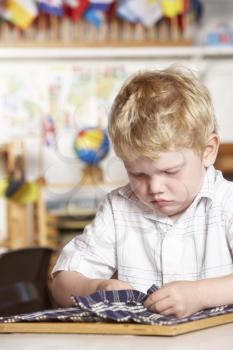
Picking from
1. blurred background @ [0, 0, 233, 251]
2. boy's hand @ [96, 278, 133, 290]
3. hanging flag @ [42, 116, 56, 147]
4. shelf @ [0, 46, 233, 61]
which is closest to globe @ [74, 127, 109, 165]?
blurred background @ [0, 0, 233, 251]

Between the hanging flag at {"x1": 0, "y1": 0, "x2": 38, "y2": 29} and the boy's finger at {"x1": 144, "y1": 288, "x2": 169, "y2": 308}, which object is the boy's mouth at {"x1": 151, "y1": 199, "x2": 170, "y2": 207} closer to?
the boy's finger at {"x1": 144, "y1": 288, "x2": 169, "y2": 308}

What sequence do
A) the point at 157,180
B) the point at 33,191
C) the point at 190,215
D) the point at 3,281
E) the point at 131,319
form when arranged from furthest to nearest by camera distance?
1. the point at 33,191
2. the point at 3,281
3. the point at 190,215
4. the point at 157,180
5. the point at 131,319

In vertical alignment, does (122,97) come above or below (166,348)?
above

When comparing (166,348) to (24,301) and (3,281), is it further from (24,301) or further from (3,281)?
(3,281)

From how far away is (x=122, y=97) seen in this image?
1.25 m

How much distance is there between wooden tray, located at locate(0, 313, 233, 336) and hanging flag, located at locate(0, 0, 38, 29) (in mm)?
3388

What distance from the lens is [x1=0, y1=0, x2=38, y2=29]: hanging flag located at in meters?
4.14

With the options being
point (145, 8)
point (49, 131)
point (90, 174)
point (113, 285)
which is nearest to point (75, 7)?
point (145, 8)

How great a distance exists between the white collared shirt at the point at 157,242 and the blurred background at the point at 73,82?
8.92 feet

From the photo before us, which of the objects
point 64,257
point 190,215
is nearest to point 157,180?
point 190,215

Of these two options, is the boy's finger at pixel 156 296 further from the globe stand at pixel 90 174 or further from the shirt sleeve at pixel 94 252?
the globe stand at pixel 90 174

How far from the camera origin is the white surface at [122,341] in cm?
82

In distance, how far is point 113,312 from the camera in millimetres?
945

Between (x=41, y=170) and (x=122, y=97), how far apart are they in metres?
3.05
